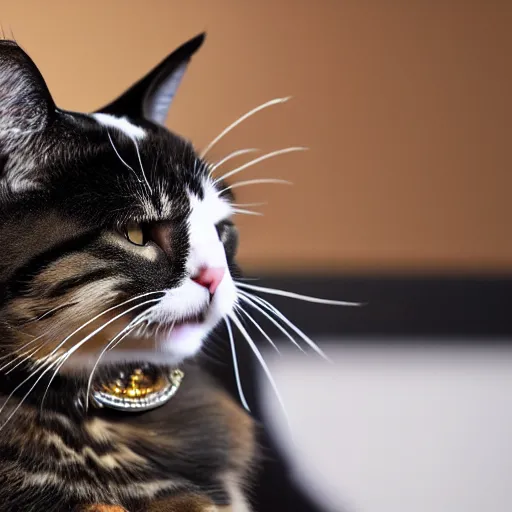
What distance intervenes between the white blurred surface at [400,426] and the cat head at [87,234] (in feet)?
0.55

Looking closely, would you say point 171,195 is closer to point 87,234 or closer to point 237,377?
point 87,234

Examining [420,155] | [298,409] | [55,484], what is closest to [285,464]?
[298,409]

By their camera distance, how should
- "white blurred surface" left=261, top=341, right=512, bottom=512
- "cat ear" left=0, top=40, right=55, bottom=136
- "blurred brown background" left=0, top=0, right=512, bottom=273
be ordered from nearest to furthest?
"cat ear" left=0, top=40, right=55, bottom=136 → "white blurred surface" left=261, top=341, right=512, bottom=512 → "blurred brown background" left=0, top=0, right=512, bottom=273

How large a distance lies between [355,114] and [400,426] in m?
0.39

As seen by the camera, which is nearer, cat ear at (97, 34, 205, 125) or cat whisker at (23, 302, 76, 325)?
cat whisker at (23, 302, 76, 325)

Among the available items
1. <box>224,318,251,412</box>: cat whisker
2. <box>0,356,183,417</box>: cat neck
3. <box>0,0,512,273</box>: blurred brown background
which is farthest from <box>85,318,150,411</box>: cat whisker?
<box>0,0,512,273</box>: blurred brown background

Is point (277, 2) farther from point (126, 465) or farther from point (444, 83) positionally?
point (126, 465)

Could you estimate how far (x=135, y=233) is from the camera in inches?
19.3

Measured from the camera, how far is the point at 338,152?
87 centimetres

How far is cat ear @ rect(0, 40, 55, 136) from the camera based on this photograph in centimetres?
44

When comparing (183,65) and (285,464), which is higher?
(183,65)

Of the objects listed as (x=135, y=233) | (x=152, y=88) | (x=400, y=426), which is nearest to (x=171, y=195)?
(x=135, y=233)

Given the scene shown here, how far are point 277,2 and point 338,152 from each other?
0.18m

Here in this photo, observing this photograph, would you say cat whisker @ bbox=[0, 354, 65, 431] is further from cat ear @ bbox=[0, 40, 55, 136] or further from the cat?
cat ear @ bbox=[0, 40, 55, 136]
